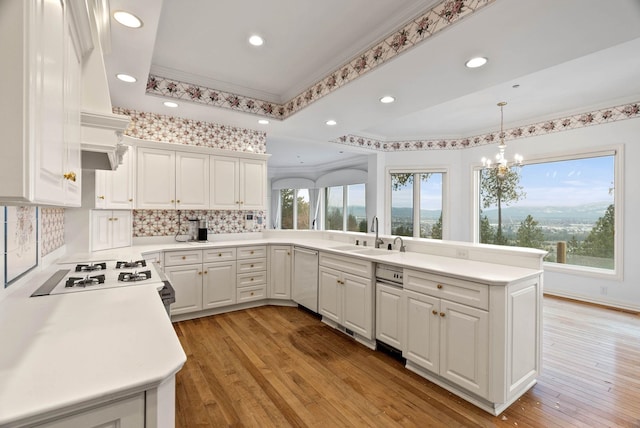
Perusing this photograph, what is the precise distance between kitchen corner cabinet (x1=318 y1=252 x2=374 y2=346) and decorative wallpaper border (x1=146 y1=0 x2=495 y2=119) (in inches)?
70.5

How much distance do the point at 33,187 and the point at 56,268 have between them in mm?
1970

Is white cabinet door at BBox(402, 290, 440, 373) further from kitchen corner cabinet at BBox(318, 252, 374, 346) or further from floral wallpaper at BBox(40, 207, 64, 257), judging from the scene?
floral wallpaper at BBox(40, 207, 64, 257)

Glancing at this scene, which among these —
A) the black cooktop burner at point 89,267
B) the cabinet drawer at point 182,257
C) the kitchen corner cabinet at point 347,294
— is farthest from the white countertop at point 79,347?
the kitchen corner cabinet at point 347,294

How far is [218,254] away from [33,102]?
10.5ft

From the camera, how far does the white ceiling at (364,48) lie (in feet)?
6.25

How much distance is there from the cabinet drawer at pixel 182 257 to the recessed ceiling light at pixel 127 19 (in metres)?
2.24

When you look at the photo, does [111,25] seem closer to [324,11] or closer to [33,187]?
[324,11]

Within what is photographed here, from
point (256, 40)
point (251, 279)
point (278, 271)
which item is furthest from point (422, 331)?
point (256, 40)

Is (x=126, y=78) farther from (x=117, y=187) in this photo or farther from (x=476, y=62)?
(x=476, y=62)

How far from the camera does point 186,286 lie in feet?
11.5

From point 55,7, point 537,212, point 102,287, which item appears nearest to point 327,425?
point 102,287

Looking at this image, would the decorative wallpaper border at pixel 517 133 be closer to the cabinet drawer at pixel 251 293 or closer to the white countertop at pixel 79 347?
the cabinet drawer at pixel 251 293

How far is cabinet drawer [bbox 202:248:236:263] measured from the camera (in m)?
3.64

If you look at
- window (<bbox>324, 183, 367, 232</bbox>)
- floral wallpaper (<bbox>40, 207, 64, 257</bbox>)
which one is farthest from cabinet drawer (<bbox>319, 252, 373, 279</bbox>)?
window (<bbox>324, 183, 367, 232</bbox>)
